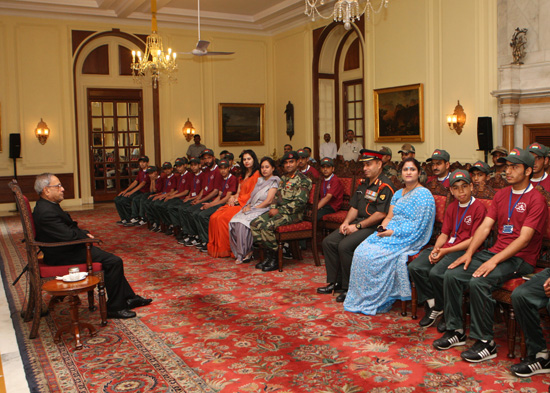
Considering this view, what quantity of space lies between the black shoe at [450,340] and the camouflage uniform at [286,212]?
117 inches

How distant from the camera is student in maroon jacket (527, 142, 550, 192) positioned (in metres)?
5.65

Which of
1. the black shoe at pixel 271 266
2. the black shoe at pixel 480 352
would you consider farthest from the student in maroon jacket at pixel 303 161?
the black shoe at pixel 480 352

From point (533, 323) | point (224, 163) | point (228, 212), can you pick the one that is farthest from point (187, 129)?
point (533, 323)

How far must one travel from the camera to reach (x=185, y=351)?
4.32m

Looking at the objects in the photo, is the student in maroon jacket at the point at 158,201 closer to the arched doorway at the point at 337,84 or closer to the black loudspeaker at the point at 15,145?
the black loudspeaker at the point at 15,145

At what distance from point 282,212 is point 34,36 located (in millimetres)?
10202

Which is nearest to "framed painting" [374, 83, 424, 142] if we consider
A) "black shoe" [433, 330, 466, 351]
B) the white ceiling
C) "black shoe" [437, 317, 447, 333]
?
the white ceiling

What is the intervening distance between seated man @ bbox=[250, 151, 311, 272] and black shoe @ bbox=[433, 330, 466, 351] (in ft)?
9.71

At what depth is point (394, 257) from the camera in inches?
197

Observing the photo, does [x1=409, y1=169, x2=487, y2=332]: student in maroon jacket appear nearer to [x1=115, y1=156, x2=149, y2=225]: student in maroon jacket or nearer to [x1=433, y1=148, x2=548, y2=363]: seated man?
[x1=433, y1=148, x2=548, y2=363]: seated man

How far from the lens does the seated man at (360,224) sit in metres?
5.59

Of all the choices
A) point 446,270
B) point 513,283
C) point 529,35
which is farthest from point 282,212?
point 529,35

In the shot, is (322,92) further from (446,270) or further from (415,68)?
(446,270)

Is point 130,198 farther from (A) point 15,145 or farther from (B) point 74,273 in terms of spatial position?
(B) point 74,273
